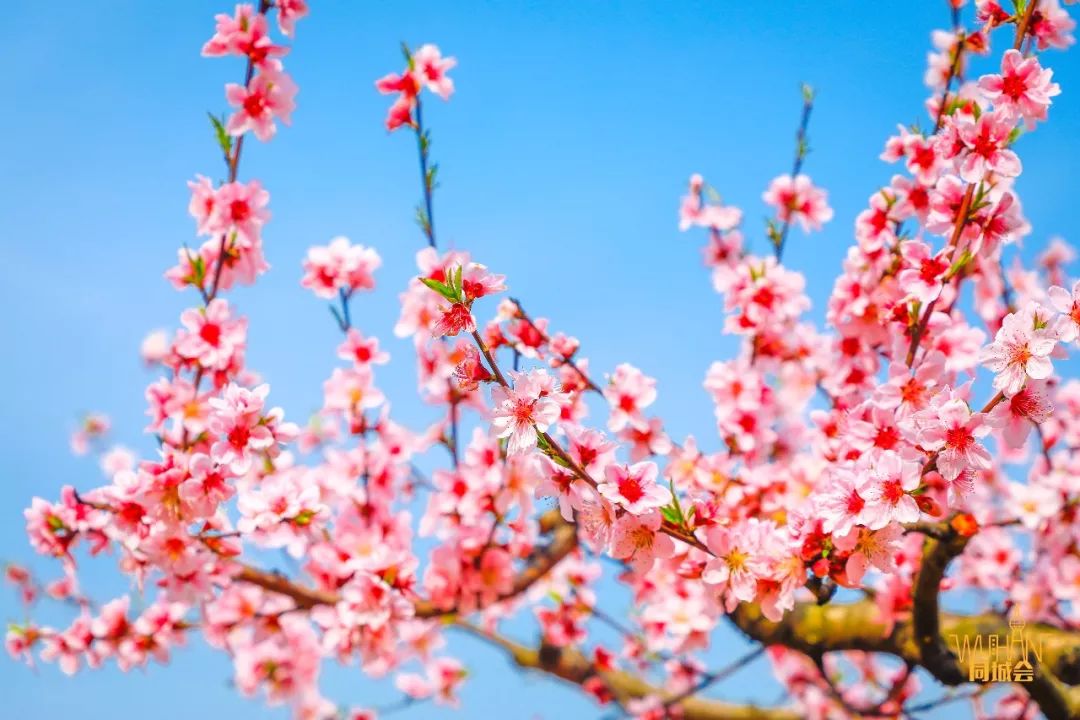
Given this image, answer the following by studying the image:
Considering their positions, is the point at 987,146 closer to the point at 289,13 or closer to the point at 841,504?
the point at 841,504

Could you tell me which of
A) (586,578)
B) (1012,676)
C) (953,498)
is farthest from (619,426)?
(586,578)

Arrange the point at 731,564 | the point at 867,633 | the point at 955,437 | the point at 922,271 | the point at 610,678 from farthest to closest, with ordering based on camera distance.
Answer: the point at 610,678 < the point at 867,633 < the point at 922,271 < the point at 731,564 < the point at 955,437

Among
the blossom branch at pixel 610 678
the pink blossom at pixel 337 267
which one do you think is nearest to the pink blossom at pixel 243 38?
the pink blossom at pixel 337 267

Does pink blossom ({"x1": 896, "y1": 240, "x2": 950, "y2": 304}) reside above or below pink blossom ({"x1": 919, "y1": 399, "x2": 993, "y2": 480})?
above

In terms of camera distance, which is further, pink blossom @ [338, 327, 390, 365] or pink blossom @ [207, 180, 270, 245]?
pink blossom @ [338, 327, 390, 365]

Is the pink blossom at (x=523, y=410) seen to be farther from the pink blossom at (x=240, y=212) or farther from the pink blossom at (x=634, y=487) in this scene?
the pink blossom at (x=240, y=212)

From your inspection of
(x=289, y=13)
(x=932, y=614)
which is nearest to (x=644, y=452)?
(x=932, y=614)

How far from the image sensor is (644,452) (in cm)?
363

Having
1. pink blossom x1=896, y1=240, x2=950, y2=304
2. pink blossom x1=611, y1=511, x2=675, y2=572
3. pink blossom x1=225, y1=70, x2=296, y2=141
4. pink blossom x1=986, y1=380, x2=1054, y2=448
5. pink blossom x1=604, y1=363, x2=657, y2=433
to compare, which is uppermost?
pink blossom x1=225, y1=70, x2=296, y2=141

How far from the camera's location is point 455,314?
196cm

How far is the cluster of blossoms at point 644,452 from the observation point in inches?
84.7

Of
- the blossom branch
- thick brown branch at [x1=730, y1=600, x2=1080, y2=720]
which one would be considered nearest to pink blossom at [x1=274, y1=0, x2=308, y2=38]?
thick brown branch at [x1=730, y1=600, x2=1080, y2=720]

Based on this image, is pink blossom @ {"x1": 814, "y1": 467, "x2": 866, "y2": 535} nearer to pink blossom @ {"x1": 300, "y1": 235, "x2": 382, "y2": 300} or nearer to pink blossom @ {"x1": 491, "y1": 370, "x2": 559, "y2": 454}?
pink blossom @ {"x1": 491, "y1": 370, "x2": 559, "y2": 454}

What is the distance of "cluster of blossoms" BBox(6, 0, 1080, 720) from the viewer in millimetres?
2152
